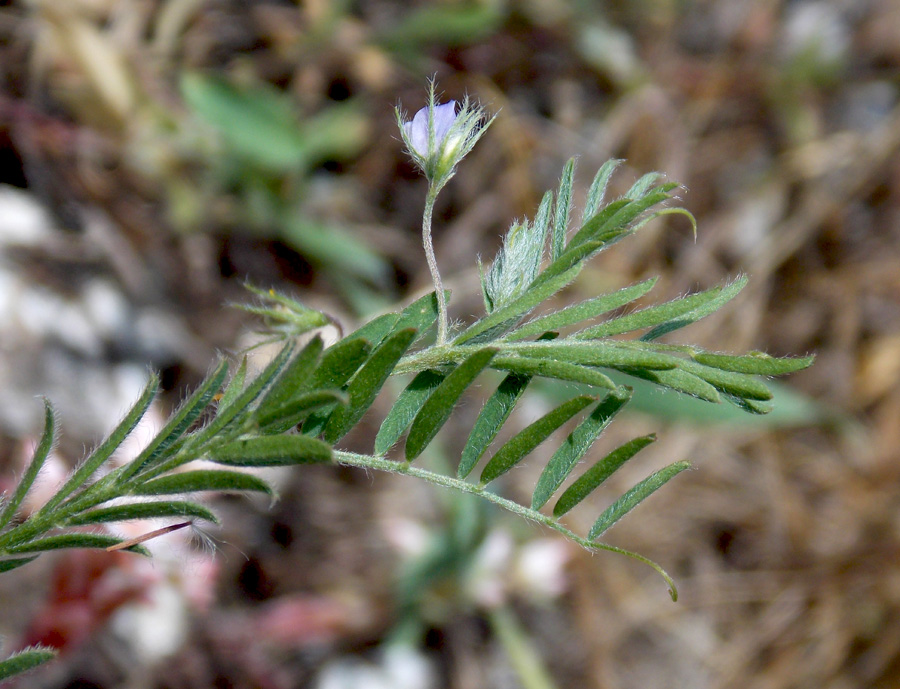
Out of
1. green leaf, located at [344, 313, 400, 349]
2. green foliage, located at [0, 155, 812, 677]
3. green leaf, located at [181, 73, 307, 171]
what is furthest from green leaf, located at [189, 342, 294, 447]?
green leaf, located at [181, 73, 307, 171]

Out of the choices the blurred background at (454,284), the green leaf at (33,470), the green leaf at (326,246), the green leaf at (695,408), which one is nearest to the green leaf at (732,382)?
the green leaf at (33,470)

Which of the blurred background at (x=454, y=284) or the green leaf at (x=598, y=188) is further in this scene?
the blurred background at (x=454, y=284)

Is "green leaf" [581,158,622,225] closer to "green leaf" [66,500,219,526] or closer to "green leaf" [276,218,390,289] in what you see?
"green leaf" [66,500,219,526]

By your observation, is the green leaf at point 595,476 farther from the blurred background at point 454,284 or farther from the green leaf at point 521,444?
the blurred background at point 454,284

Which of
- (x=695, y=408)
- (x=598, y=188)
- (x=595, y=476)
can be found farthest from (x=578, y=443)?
(x=695, y=408)

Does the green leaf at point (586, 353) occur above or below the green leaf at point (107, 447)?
above

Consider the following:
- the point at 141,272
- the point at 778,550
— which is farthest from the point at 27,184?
the point at 778,550

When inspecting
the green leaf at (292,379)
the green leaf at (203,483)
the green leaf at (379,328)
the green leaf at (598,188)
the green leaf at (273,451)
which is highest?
the green leaf at (598,188)
